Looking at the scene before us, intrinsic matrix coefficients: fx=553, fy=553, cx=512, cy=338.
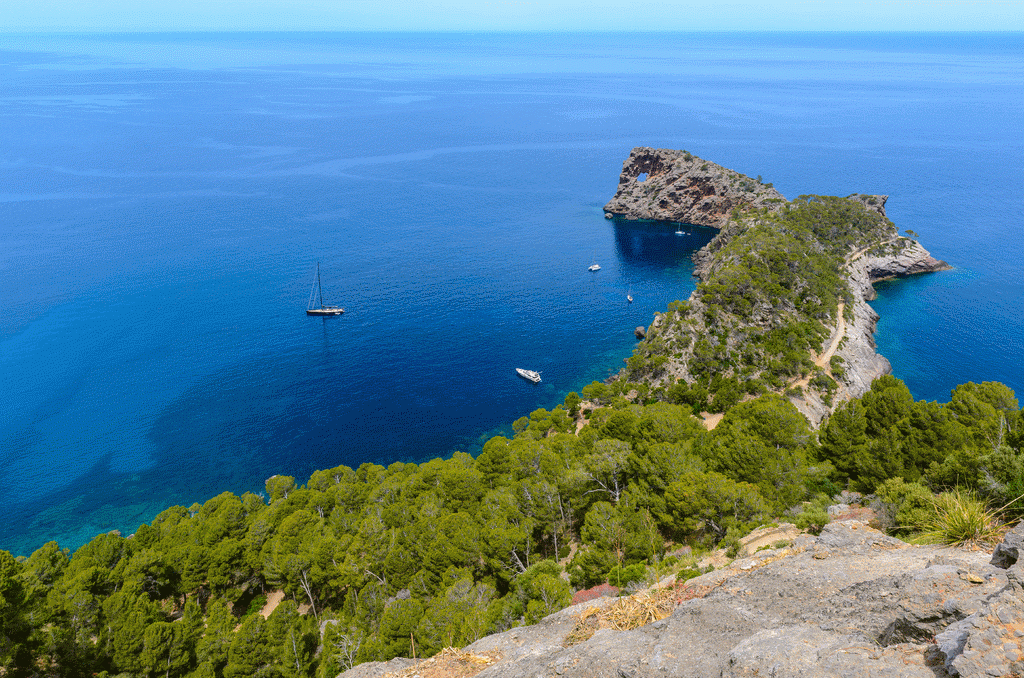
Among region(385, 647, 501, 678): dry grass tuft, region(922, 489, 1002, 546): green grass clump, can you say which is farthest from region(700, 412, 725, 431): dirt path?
region(385, 647, 501, 678): dry grass tuft

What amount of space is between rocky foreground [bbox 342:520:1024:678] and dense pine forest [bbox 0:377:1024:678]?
4743 mm

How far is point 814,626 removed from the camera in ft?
49.0

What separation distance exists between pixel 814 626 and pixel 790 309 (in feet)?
246

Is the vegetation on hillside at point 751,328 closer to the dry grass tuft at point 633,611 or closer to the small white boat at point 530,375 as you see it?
the small white boat at point 530,375

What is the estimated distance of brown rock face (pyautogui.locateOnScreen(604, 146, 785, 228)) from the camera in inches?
5618

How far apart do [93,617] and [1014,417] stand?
61097 mm

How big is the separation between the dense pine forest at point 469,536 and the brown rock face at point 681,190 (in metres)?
108

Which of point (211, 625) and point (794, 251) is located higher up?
point (794, 251)

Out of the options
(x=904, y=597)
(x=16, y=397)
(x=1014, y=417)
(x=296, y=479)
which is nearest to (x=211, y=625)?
(x=296, y=479)

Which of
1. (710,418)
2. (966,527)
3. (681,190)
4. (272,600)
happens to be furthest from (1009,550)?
(681,190)

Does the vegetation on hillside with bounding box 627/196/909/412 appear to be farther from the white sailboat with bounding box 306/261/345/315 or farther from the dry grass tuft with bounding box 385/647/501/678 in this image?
the white sailboat with bounding box 306/261/345/315

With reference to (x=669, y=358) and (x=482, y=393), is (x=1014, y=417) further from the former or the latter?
(x=482, y=393)

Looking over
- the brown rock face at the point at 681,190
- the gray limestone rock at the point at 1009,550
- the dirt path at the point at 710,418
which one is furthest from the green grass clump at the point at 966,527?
the brown rock face at the point at 681,190

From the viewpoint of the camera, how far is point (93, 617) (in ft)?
114
